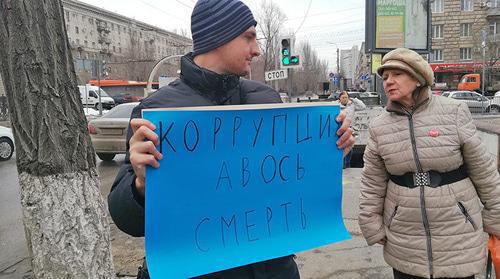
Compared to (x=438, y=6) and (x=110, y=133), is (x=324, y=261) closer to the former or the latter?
(x=110, y=133)

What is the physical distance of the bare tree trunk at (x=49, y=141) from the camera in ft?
7.04

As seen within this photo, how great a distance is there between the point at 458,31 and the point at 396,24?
44.1 metres

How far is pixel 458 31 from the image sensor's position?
5034cm

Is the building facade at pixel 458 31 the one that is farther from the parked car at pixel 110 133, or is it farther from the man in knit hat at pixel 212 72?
the man in knit hat at pixel 212 72

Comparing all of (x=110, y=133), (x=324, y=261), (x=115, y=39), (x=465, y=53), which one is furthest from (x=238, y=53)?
(x=115, y=39)

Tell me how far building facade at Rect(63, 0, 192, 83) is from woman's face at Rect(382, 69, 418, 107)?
6761cm

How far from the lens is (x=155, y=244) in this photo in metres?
1.47

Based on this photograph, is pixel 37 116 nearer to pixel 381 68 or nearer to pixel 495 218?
pixel 381 68

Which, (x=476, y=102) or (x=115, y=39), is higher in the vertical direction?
(x=115, y=39)

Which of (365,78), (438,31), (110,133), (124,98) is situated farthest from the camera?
(365,78)

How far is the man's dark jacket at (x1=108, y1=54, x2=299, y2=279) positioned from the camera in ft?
4.91

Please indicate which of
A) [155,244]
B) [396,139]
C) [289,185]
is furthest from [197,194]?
[396,139]

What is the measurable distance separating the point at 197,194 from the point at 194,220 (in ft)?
0.32

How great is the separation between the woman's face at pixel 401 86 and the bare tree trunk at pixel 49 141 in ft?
5.83
